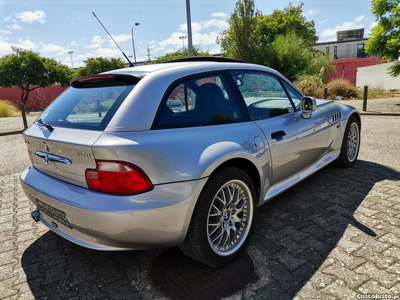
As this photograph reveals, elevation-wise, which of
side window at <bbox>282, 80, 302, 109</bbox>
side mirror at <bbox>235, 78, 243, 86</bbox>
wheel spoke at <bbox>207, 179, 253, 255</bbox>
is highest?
side mirror at <bbox>235, 78, 243, 86</bbox>

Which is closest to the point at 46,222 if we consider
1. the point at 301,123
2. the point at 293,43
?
the point at 301,123

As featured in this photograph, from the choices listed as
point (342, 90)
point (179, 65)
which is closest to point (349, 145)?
point (179, 65)

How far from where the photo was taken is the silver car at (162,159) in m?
1.81

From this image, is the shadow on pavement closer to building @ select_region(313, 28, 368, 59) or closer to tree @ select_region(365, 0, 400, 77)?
tree @ select_region(365, 0, 400, 77)

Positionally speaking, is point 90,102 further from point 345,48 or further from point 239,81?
point 345,48

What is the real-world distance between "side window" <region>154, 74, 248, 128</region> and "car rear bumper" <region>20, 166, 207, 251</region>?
0.50m

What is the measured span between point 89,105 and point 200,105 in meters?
0.93

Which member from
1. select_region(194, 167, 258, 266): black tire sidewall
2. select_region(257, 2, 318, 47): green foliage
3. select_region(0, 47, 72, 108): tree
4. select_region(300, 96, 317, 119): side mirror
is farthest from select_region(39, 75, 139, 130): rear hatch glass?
select_region(257, 2, 318, 47): green foliage

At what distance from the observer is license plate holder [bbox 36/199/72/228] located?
2048 millimetres

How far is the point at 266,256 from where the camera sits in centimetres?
240

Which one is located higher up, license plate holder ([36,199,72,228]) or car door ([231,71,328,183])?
car door ([231,71,328,183])

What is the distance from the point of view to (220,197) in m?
2.28

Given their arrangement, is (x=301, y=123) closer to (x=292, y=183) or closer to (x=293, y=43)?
(x=292, y=183)

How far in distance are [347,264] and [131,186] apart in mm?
1801
